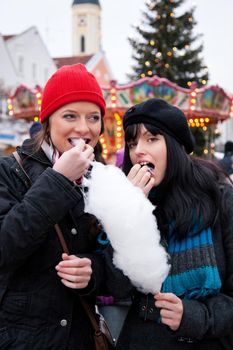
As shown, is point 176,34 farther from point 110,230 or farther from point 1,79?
point 110,230

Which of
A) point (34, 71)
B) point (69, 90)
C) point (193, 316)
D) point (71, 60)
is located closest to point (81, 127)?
point (69, 90)

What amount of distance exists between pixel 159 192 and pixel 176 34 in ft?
60.6

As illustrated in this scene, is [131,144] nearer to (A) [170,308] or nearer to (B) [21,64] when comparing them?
(A) [170,308]

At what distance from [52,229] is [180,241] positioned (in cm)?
55

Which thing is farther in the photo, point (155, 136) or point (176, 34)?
point (176, 34)

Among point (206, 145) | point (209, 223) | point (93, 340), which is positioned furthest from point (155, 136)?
Result: point (206, 145)

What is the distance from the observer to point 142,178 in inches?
70.7

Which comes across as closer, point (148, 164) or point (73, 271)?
point (73, 271)

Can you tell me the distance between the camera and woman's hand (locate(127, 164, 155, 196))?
1.79 meters

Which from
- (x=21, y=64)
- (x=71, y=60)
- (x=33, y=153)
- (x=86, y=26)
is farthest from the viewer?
(x=86, y=26)

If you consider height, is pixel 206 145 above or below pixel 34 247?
below

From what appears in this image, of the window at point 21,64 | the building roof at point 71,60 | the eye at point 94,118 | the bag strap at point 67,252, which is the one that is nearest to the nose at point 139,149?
the eye at point 94,118

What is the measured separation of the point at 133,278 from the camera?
5.60 feet

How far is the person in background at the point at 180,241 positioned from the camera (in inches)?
68.8
